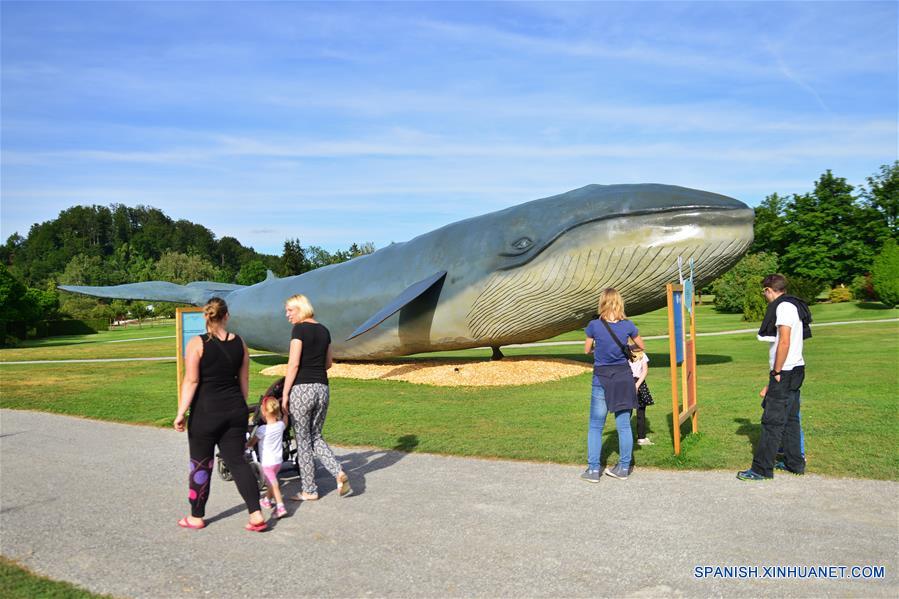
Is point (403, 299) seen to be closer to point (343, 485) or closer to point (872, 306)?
point (343, 485)

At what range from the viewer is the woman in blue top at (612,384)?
22.6 feet

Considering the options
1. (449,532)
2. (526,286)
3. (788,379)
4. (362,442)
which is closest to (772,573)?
(449,532)

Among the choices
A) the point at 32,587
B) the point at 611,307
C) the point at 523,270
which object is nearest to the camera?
the point at 32,587

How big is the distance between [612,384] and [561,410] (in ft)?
12.9

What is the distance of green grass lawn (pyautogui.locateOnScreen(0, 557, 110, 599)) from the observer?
446 cm

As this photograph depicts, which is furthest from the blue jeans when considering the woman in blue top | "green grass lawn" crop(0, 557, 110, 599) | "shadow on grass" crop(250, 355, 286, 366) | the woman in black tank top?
"shadow on grass" crop(250, 355, 286, 366)

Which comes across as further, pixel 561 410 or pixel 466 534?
pixel 561 410

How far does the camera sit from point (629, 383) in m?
6.89

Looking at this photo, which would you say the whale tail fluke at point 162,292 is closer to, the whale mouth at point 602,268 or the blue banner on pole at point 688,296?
the whale mouth at point 602,268

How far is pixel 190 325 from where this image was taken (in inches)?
404

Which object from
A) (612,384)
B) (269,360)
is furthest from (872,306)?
(612,384)

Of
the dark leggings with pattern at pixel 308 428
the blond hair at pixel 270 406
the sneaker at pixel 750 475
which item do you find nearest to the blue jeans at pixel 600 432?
the sneaker at pixel 750 475

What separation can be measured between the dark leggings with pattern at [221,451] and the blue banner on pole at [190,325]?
4739 millimetres

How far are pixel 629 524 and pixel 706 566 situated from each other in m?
0.93
